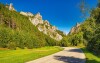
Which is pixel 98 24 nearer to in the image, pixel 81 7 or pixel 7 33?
pixel 81 7

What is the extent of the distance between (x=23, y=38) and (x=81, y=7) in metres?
69.0

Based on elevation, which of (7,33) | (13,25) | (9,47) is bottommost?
(9,47)

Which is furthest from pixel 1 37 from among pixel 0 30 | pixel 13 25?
pixel 13 25

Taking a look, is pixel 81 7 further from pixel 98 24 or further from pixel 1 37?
pixel 1 37

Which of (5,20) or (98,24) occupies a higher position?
(5,20)

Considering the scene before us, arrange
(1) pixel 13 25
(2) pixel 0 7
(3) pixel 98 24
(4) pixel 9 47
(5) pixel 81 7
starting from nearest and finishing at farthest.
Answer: (5) pixel 81 7, (3) pixel 98 24, (4) pixel 9 47, (1) pixel 13 25, (2) pixel 0 7

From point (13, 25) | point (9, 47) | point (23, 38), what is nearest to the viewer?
point (9, 47)

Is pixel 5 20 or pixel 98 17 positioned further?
pixel 5 20

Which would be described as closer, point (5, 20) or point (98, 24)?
point (98, 24)

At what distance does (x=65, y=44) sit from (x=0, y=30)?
319 feet

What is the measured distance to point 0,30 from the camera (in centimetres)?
7731

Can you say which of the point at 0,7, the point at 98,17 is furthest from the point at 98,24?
the point at 0,7

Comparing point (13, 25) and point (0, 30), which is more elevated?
point (13, 25)

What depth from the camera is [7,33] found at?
79.5 meters
